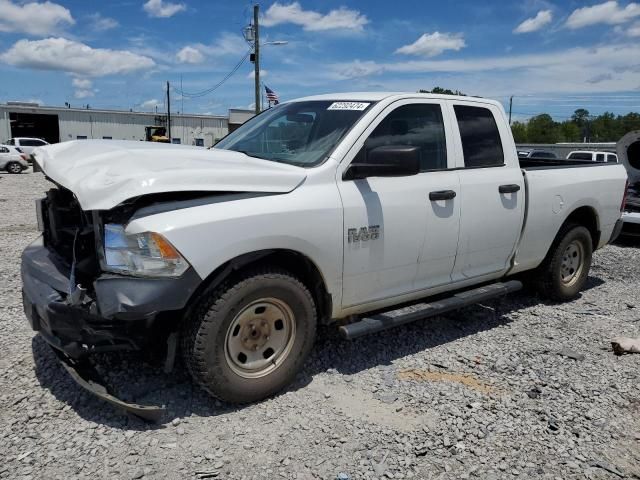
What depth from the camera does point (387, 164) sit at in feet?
11.5

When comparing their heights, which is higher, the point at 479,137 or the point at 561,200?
the point at 479,137

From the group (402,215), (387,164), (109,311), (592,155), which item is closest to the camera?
(109,311)

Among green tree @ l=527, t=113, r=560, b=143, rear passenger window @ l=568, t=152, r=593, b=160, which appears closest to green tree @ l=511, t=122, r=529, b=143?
green tree @ l=527, t=113, r=560, b=143

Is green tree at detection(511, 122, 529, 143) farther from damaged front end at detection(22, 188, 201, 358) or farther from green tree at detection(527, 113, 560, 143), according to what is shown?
damaged front end at detection(22, 188, 201, 358)

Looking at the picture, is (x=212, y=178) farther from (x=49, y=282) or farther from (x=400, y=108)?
(x=400, y=108)

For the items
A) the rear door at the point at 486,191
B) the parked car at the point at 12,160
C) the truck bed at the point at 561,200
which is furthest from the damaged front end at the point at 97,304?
the parked car at the point at 12,160

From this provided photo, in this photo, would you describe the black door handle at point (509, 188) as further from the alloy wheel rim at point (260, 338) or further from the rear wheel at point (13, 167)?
the rear wheel at point (13, 167)

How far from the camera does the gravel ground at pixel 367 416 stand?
2.85m

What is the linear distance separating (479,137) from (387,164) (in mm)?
1500

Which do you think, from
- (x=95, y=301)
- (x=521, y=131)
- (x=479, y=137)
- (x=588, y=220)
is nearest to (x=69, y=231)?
(x=95, y=301)

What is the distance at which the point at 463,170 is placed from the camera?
436cm

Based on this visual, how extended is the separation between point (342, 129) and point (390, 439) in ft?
6.87

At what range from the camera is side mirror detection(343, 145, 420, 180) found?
347 centimetres

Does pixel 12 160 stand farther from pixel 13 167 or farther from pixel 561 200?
pixel 561 200
